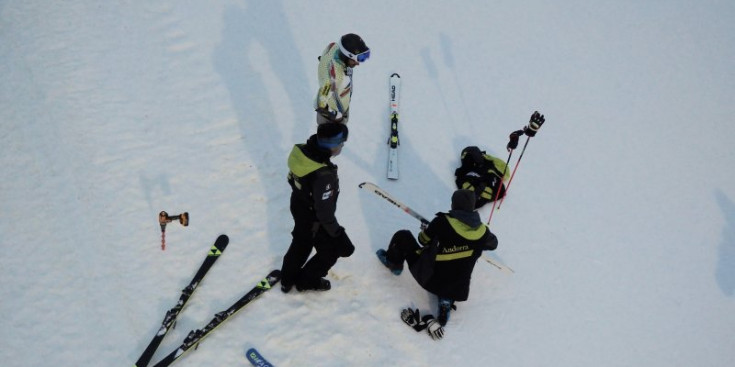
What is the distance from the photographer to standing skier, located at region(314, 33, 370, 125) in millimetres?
5758

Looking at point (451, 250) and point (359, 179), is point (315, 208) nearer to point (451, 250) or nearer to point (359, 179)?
point (451, 250)

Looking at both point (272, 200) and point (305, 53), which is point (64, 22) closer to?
point (305, 53)

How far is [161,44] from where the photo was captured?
8.80 m

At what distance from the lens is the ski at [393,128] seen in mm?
7418

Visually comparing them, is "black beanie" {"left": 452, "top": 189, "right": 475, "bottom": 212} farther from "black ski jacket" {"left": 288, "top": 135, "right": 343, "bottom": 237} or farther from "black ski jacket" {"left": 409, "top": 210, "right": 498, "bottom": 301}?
"black ski jacket" {"left": 288, "top": 135, "right": 343, "bottom": 237}

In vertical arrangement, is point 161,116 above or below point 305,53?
below

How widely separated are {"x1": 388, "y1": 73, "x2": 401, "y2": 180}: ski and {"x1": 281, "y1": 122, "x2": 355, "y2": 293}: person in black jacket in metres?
2.69

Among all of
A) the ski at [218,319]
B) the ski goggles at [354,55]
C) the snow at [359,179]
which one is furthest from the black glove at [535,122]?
the ski at [218,319]

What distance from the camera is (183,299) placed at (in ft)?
16.5

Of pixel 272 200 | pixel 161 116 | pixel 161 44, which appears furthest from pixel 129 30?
pixel 272 200

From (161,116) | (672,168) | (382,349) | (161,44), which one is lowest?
(382,349)

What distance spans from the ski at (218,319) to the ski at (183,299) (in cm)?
16

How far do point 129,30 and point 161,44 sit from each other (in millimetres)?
786

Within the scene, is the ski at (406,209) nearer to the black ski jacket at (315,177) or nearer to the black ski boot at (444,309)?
the black ski boot at (444,309)
